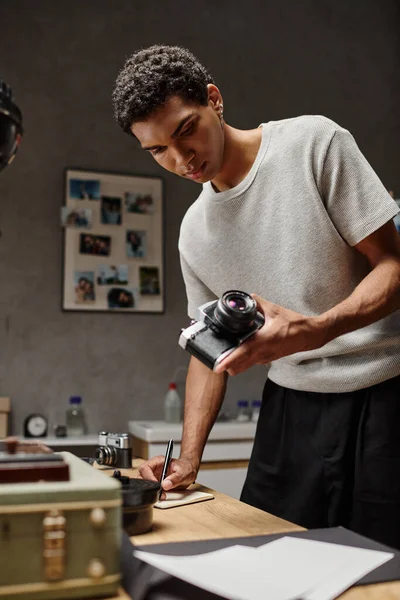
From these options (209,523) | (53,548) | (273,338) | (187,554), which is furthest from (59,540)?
(273,338)

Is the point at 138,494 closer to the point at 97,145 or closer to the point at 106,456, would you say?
the point at 106,456

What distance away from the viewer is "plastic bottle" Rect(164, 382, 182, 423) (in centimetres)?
332

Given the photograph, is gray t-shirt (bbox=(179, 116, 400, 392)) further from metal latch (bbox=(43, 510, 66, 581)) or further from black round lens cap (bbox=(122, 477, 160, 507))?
metal latch (bbox=(43, 510, 66, 581))

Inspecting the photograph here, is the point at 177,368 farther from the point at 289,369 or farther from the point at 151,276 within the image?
the point at 289,369

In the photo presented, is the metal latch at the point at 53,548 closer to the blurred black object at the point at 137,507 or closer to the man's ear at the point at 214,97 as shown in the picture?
the blurred black object at the point at 137,507

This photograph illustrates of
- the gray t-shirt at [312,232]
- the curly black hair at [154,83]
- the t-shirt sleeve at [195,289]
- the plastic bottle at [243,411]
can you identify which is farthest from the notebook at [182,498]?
the plastic bottle at [243,411]

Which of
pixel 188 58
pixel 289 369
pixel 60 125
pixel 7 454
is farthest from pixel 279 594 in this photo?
pixel 60 125

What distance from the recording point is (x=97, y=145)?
3.46 metres

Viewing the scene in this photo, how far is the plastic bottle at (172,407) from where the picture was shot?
332 cm

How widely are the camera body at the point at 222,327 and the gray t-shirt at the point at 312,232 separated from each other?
0.42 metres

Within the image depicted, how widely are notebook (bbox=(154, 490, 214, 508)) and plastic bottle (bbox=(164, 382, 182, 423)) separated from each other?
2039 millimetres

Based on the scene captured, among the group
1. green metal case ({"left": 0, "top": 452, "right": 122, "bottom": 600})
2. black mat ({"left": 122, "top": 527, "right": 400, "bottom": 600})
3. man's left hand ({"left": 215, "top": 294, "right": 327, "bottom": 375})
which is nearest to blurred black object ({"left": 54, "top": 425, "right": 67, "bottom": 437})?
man's left hand ({"left": 215, "top": 294, "right": 327, "bottom": 375})

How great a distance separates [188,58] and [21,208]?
2137 mm

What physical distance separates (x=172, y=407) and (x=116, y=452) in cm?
187
